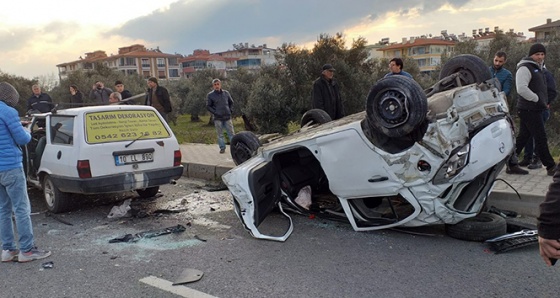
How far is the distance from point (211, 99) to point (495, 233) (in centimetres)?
694

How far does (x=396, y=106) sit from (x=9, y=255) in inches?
161

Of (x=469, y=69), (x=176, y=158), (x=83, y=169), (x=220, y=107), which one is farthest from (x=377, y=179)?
(x=220, y=107)

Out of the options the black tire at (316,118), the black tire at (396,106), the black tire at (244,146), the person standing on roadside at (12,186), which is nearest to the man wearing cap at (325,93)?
the black tire at (316,118)

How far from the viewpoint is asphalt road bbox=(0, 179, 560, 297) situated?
136 inches

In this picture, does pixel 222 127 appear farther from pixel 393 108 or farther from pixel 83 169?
pixel 393 108

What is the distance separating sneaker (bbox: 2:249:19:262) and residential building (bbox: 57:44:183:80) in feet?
339

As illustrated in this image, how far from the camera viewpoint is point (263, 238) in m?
4.65

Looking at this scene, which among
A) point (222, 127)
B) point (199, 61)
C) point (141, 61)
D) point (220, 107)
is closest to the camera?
point (220, 107)

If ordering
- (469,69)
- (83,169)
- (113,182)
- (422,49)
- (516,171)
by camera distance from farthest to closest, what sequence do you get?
1. (422,49)
2. (516,171)
3. (113,182)
4. (83,169)
5. (469,69)

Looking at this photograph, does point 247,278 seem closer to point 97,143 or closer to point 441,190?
point 441,190

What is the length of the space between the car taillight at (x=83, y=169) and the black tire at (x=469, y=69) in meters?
4.59

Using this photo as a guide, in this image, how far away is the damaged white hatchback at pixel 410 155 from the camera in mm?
4016

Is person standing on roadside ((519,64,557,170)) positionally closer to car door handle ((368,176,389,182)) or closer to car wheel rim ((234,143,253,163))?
car door handle ((368,176,389,182))

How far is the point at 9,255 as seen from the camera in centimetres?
432
